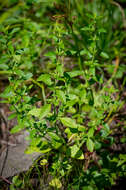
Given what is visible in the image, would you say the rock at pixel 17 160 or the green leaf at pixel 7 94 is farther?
the rock at pixel 17 160

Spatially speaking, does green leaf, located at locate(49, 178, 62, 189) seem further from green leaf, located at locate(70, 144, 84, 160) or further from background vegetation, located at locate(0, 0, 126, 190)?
green leaf, located at locate(70, 144, 84, 160)

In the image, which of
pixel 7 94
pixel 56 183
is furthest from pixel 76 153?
pixel 7 94

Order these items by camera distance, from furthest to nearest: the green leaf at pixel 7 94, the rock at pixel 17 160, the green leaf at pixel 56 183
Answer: the rock at pixel 17 160
the green leaf at pixel 56 183
the green leaf at pixel 7 94

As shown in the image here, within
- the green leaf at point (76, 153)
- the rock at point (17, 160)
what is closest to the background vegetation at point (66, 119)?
the green leaf at point (76, 153)

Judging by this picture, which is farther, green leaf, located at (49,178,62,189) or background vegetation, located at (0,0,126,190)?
green leaf, located at (49,178,62,189)

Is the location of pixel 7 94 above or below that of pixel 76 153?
above

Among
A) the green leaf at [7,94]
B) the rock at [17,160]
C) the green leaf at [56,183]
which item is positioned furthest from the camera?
the rock at [17,160]

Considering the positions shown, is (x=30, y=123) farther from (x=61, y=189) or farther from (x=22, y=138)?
(x=22, y=138)

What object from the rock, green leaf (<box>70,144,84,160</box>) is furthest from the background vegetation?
the rock

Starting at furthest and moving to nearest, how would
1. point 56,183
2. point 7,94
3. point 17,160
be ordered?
point 17,160
point 56,183
point 7,94

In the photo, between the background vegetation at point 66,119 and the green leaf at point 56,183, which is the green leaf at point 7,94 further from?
the green leaf at point 56,183

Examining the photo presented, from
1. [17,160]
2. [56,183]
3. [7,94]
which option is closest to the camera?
[7,94]

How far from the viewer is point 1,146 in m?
1.85

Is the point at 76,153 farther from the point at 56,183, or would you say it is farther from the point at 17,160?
the point at 17,160
